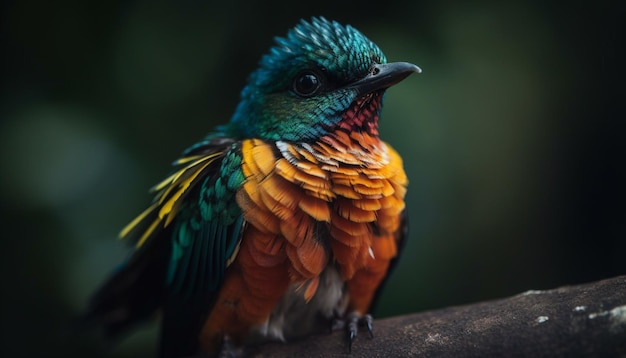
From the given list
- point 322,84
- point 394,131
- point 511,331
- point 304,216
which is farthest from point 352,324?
point 394,131

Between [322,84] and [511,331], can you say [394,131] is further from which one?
[511,331]

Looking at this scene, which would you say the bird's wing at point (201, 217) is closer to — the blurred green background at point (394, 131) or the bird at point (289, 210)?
the bird at point (289, 210)

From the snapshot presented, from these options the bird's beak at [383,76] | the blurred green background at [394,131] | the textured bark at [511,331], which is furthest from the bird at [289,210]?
the blurred green background at [394,131]

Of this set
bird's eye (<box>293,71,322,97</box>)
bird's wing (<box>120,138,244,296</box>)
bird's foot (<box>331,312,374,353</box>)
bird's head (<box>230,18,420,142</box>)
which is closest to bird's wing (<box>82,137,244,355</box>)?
bird's wing (<box>120,138,244,296</box>)

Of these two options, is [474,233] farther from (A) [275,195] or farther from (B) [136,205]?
(B) [136,205]

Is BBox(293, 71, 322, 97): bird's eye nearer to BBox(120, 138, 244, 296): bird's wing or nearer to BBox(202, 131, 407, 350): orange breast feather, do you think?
BBox(202, 131, 407, 350): orange breast feather

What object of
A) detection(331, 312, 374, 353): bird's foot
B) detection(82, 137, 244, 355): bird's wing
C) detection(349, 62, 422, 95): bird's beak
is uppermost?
detection(349, 62, 422, 95): bird's beak

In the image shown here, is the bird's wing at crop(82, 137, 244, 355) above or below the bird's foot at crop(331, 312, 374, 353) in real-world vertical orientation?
above
